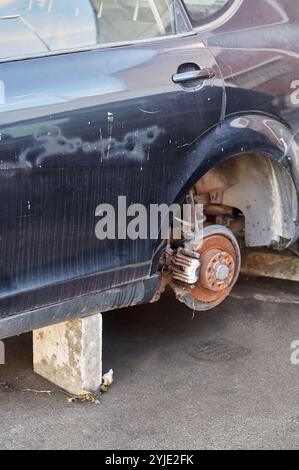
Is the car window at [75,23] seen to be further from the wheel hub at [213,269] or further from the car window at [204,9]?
the wheel hub at [213,269]

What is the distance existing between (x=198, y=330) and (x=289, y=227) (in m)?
0.81

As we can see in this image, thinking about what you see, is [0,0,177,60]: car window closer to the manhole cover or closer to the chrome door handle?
the chrome door handle

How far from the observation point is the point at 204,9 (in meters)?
3.53

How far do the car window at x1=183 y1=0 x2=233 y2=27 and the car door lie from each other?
0.06m

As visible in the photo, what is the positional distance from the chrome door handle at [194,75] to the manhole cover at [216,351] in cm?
141

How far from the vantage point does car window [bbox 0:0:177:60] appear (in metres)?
3.02

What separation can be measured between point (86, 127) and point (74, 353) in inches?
41.2

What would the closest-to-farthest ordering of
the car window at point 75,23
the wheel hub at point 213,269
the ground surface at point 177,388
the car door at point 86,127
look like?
the car door at point 86,127
the car window at point 75,23
the ground surface at point 177,388
the wheel hub at point 213,269

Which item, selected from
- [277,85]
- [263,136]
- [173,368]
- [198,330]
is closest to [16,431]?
[173,368]

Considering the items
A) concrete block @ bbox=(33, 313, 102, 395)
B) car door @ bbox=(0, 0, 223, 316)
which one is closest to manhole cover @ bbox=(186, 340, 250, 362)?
concrete block @ bbox=(33, 313, 102, 395)

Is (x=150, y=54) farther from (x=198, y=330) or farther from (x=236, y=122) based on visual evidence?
(x=198, y=330)

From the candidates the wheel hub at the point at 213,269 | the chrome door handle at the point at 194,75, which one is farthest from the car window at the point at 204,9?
the wheel hub at the point at 213,269

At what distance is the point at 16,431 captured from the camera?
127 inches

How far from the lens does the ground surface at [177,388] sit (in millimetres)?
3195
